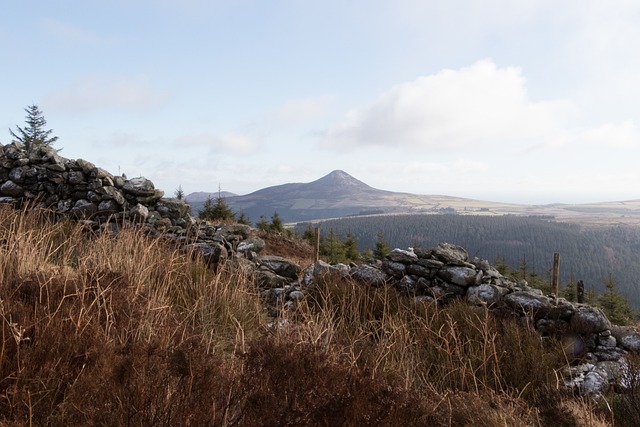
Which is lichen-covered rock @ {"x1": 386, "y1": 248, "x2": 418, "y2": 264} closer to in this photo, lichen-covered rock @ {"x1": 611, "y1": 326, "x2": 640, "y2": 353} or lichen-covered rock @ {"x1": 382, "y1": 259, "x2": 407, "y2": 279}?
lichen-covered rock @ {"x1": 382, "y1": 259, "x2": 407, "y2": 279}

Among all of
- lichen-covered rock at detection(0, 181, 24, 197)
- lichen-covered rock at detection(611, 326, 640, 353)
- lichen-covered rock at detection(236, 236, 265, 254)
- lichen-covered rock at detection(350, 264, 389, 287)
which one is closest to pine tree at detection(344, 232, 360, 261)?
lichen-covered rock at detection(236, 236, 265, 254)

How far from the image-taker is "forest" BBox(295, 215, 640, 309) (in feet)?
360

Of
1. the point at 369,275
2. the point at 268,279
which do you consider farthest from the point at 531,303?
the point at 268,279

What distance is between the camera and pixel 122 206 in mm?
8109

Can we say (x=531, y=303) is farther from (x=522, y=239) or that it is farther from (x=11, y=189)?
(x=522, y=239)

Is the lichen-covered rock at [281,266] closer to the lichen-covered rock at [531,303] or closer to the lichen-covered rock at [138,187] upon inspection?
the lichen-covered rock at [138,187]

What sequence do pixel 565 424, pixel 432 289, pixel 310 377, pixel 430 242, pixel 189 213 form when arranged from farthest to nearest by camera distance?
pixel 430 242 → pixel 189 213 → pixel 432 289 → pixel 565 424 → pixel 310 377

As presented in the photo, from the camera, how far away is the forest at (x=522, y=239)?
360 feet

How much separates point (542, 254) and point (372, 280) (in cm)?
12928

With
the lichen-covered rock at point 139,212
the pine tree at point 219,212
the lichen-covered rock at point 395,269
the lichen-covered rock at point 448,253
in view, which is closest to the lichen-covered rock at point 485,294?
the lichen-covered rock at point 448,253

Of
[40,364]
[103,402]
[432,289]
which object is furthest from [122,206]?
[103,402]

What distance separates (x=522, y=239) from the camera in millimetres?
124375

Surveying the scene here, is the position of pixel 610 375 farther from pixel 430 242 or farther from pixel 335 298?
pixel 430 242

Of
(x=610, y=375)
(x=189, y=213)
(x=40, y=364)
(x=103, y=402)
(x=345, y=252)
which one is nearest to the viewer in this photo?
(x=103, y=402)
